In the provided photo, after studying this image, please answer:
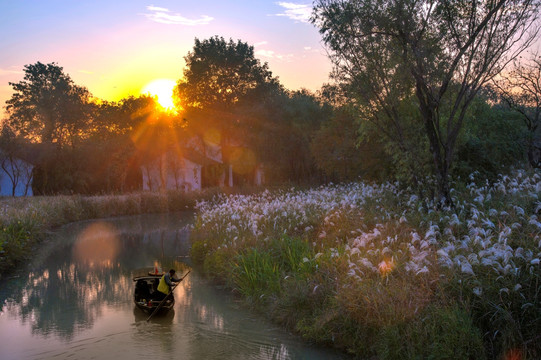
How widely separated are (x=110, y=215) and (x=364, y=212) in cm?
2445

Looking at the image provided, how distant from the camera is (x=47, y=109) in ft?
181

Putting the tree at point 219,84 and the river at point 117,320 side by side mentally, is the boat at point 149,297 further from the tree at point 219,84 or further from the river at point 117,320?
the tree at point 219,84

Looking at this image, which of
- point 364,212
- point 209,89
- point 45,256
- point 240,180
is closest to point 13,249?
point 45,256

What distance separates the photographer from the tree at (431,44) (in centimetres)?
1266

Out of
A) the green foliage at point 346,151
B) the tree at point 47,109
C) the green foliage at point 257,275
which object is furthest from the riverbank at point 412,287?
the tree at point 47,109

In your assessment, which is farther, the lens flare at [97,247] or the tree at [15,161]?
the tree at [15,161]

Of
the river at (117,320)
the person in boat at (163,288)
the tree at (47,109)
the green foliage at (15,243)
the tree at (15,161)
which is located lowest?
the river at (117,320)

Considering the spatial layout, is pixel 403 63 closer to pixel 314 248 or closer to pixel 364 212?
pixel 364 212

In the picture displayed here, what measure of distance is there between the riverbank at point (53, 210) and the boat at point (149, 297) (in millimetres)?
5985

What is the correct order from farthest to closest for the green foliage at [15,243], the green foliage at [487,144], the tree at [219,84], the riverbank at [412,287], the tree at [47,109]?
the tree at [47,109]
the tree at [219,84]
the green foliage at [487,144]
the green foliage at [15,243]
the riverbank at [412,287]

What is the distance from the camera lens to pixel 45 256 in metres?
18.9

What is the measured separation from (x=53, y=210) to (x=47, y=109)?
32.2 m

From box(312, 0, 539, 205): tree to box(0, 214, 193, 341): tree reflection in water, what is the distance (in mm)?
9355

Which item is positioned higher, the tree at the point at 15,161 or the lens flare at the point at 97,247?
the tree at the point at 15,161
